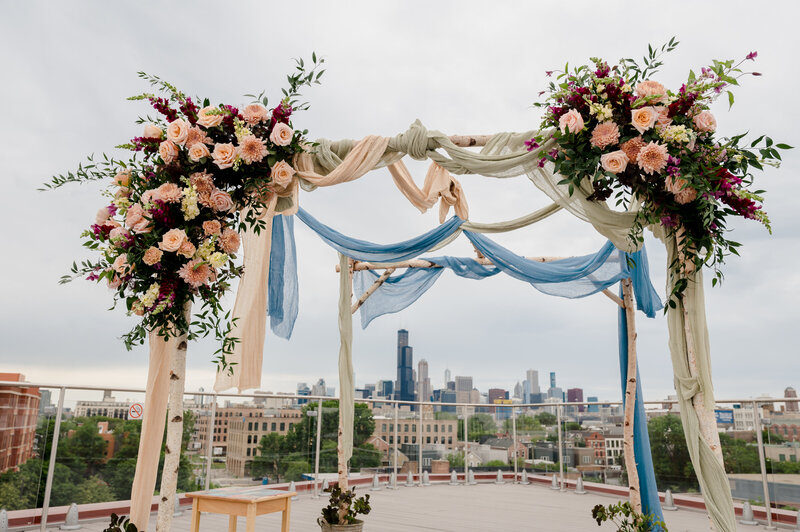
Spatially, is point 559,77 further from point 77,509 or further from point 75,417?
point 77,509

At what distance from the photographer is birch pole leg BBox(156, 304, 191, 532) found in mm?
2830

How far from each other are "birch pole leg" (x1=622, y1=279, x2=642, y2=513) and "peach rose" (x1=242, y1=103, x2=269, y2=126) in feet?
11.9

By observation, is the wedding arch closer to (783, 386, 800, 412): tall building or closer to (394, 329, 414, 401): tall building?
(783, 386, 800, 412): tall building

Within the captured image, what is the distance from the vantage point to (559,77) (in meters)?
2.94

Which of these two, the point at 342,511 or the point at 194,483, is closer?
the point at 342,511

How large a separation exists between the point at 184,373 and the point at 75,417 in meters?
2.69

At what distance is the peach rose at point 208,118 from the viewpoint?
9.85 ft

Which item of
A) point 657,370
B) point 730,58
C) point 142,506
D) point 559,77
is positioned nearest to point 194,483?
point 142,506

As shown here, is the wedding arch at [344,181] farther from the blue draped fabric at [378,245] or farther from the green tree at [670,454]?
the green tree at [670,454]

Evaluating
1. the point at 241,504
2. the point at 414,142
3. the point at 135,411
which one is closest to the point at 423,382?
the point at 135,411

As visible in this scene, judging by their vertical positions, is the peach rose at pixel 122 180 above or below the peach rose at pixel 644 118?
below

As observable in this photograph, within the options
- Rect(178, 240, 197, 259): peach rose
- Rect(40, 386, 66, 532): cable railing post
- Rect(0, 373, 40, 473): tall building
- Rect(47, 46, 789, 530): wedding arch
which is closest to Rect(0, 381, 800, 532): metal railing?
Rect(40, 386, 66, 532): cable railing post

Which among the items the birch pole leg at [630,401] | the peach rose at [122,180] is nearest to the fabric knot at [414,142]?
the peach rose at [122,180]

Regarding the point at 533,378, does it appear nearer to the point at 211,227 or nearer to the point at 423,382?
the point at 423,382
